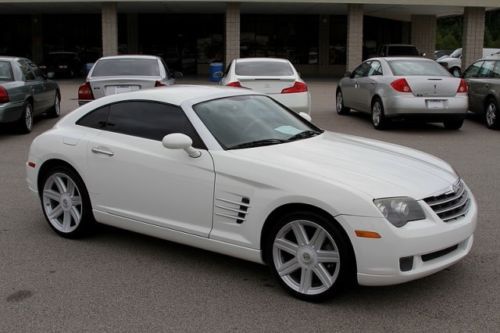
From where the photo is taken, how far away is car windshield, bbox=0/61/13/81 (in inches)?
482

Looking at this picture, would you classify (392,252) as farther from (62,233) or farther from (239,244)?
(62,233)

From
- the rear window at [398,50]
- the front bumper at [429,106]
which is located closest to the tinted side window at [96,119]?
the front bumper at [429,106]

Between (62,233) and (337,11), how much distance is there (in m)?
30.3

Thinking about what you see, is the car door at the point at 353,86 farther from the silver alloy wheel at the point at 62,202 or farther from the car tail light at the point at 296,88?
the silver alloy wheel at the point at 62,202

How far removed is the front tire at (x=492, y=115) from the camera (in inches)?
521

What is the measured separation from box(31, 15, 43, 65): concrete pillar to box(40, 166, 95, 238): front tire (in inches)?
1340

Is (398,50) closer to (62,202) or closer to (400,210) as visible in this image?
(62,202)

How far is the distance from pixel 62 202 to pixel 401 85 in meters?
8.59

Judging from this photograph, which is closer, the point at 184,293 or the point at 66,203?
the point at 184,293

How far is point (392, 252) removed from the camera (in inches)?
158

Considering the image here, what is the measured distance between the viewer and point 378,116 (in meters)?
13.3

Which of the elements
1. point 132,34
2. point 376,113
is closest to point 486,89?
point 376,113

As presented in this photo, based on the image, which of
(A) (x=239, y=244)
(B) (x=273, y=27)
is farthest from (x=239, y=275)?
(B) (x=273, y=27)

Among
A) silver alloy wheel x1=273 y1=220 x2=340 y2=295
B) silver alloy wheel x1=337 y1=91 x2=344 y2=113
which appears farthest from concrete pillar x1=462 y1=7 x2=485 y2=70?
Answer: silver alloy wheel x1=273 y1=220 x2=340 y2=295
